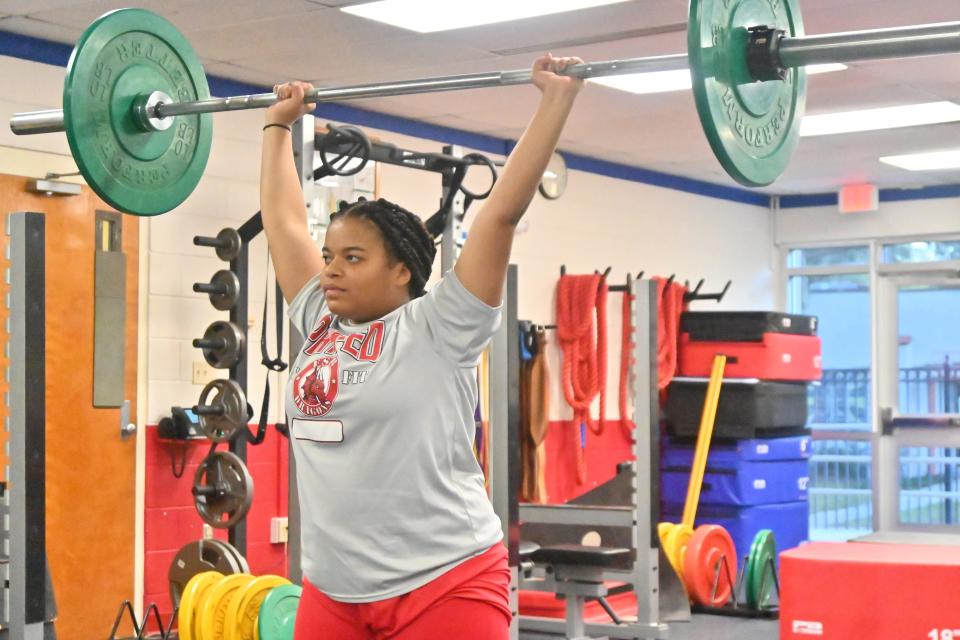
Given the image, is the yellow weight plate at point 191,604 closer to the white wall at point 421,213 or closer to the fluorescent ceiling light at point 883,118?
the white wall at point 421,213

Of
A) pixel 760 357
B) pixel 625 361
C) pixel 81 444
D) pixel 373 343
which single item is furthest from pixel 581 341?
pixel 373 343

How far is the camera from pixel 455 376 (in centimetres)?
194

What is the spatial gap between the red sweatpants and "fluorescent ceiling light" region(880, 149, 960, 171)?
6.74 m

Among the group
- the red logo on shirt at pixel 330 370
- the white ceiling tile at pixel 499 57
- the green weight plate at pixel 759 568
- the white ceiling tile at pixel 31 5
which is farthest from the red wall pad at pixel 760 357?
the red logo on shirt at pixel 330 370

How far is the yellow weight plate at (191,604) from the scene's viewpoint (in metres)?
4.54

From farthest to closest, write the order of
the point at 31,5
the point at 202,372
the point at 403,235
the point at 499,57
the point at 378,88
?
the point at 202,372 → the point at 499,57 → the point at 31,5 → the point at 378,88 → the point at 403,235

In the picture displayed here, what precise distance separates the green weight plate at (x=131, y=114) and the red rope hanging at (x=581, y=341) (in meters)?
4.79

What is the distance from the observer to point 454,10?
4.89 m

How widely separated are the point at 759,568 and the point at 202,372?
2.68m

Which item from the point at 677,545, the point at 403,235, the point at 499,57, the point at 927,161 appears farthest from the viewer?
the point at 927,161

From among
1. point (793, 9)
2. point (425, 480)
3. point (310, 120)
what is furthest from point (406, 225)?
point (310, 120)

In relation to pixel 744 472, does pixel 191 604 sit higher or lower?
lower

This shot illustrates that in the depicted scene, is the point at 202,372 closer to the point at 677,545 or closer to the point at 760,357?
the point at 677,545

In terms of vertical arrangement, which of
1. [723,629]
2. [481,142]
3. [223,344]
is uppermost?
[481,142]
